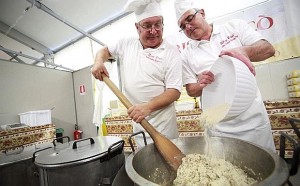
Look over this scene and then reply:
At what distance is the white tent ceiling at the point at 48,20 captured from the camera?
291 cm

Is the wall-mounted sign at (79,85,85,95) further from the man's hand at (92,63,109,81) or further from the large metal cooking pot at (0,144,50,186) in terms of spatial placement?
the man's hand at (92,63,109,81)

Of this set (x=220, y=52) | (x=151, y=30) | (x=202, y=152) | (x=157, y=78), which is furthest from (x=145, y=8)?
(x=202, y=152)

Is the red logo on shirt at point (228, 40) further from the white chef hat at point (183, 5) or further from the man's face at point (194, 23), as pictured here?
the white chef hat at point (183, 5)

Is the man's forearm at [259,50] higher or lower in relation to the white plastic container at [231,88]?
higher

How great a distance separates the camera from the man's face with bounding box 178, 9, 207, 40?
4.09 feet

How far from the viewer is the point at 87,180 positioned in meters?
0.95

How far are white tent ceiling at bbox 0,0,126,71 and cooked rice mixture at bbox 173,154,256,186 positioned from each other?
3114 mm

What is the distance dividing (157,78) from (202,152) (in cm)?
61

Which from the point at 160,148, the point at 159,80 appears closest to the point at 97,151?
the point at 160,148

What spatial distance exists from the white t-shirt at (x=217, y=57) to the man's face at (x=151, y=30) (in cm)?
27

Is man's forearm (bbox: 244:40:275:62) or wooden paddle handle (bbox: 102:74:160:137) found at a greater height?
man's forearm (bbox: 244:40:275:62)

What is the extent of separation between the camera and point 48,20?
10.9 ft

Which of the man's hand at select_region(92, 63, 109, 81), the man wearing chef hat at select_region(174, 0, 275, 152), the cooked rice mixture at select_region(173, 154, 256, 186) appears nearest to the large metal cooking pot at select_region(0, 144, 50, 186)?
the man's hand at select_region(92, 63, 109, 81)

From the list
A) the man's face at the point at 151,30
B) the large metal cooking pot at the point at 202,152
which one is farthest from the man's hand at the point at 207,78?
the man's face at the point at 151,30
